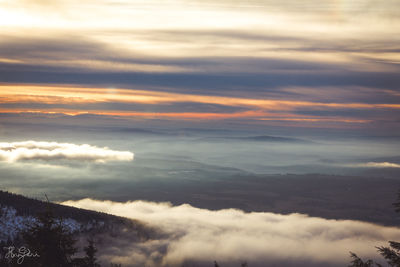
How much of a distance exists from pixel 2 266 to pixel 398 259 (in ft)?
666

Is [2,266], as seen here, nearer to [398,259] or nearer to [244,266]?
[244,266]

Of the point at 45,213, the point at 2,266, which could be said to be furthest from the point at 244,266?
the point at 2,266

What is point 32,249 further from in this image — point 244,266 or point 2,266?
point 2,266

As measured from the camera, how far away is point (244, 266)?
158 feet

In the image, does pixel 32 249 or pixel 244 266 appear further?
pixel 244 266

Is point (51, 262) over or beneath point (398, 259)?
beneath

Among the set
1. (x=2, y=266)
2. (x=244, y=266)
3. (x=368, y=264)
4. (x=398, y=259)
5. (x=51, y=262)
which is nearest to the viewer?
(x=398, y=259)

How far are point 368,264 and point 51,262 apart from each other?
22358mm

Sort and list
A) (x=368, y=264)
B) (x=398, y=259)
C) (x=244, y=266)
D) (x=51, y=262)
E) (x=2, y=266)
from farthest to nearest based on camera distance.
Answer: (x=2, y=266) < (x=244, y=266) < (x=51, y=262) < (x=368, y=264) < (x=398, y=259)

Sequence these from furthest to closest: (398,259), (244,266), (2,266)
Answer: (2,266) → (244,266) → (398,259)

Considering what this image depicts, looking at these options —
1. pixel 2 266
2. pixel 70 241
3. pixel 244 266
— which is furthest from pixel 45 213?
pixel 2 266

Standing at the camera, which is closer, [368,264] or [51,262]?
[368,264]

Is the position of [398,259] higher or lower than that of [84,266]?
higher

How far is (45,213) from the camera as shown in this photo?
30688mm
